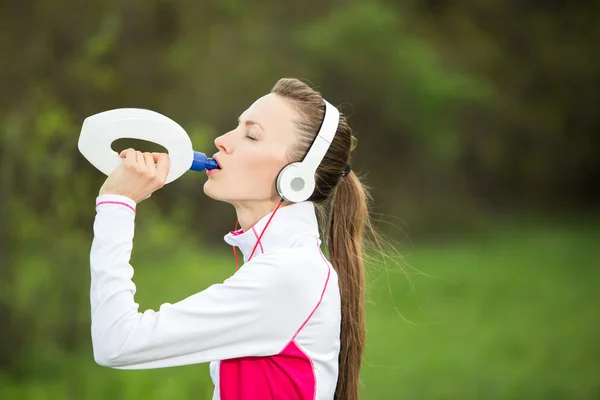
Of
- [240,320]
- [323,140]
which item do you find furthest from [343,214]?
[240,320]

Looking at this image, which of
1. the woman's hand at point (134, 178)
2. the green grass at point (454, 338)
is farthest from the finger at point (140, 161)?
the green grass at point (454, 338)

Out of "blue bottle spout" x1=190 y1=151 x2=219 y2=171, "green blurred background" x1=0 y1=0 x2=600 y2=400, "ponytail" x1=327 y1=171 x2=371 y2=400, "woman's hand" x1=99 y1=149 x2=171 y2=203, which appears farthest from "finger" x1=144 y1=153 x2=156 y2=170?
"green blurred background" x1=0 y1=0 x2=600 y2=400

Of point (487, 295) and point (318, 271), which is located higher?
point (318, 271)

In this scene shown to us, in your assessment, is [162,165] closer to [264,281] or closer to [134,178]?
[134,178]

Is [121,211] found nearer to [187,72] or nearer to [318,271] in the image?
[318,271]

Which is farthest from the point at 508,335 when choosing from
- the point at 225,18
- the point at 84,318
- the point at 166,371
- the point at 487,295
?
the point at 225,18

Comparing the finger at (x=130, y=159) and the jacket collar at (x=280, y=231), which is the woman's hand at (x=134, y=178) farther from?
the jacket collar at (x=280, y=231)

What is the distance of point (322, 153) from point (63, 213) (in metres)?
3.34

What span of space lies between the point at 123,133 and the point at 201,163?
6.9 inches

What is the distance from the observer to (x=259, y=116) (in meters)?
1.89

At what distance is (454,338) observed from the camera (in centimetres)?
639

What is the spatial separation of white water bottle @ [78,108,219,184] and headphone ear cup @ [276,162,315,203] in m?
0.20

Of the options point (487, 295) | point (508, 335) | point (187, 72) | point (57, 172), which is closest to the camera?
point (57, 172)

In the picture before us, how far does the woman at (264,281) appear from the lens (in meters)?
1.57
